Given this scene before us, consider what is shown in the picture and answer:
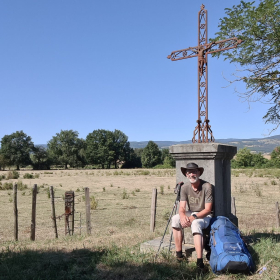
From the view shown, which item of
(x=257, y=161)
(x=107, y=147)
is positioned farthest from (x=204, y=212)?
(x=107, y=147)

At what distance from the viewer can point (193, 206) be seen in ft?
16.0

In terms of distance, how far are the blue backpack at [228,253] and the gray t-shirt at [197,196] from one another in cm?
49

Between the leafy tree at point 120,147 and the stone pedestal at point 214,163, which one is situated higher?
the leafy tree at point 120,147

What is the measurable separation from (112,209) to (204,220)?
963 cm

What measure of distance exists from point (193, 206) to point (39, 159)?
233ft

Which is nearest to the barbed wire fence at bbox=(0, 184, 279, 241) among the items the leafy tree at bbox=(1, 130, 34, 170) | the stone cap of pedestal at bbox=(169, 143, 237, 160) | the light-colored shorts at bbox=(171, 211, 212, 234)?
the stone cap of pedestal at bbox=(169, 143, 237, 160)

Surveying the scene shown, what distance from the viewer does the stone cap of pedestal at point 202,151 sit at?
16.7 feet

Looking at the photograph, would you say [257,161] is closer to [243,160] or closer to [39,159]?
[243,160]

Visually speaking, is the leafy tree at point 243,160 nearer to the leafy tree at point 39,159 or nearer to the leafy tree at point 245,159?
the leafy tree at point 245,159

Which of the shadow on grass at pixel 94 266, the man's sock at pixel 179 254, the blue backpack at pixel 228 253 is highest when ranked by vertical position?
the blue backpack at pixel 228 253

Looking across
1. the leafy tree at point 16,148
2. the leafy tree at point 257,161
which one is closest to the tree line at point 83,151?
the leafy tree at point 16,148

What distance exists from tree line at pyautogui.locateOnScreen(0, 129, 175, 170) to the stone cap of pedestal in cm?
6622

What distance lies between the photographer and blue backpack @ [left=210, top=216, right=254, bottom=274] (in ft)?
12.8

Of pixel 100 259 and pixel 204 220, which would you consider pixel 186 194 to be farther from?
pixel 100 259
